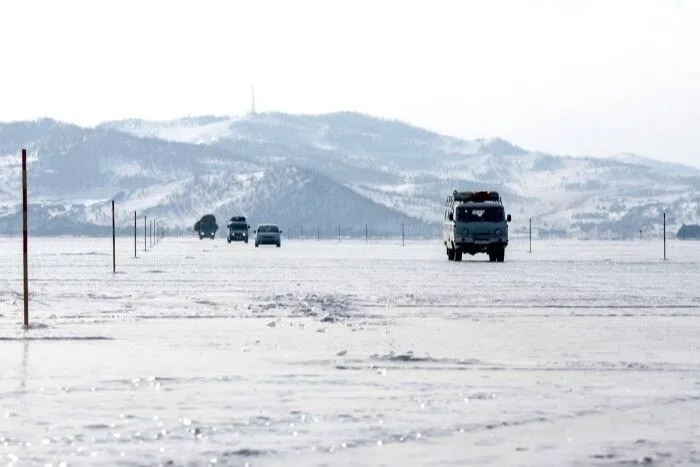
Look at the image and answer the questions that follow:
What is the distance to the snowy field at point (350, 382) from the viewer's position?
8.77 meters

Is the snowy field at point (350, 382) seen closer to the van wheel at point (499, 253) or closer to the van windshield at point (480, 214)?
the van windshield at point (480, 214)

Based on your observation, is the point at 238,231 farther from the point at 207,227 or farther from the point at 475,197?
the point at 475,197

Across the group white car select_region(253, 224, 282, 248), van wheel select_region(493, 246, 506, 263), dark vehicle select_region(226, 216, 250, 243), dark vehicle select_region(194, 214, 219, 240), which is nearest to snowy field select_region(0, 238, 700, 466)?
van wheel select_region(493, 246, 506, 263)

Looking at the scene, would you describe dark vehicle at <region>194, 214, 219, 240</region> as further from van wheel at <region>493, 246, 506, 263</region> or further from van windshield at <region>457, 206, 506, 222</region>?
van windshield at <region>457, 206, 506, 222</region>

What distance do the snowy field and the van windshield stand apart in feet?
101

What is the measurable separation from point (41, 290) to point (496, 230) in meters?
28.4

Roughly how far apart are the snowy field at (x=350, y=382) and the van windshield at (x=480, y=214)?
30635 mm

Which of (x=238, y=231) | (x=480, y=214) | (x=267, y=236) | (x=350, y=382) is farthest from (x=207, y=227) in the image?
(x=350, y=382)

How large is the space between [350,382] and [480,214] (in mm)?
45621

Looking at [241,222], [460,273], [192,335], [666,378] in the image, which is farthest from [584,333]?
[241,222]

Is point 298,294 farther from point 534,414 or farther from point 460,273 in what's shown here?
point 534,414

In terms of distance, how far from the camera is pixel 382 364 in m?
14.1

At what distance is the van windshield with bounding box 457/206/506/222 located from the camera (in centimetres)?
5762

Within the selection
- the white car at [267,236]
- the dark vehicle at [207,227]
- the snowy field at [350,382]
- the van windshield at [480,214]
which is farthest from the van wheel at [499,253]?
the dark vehicle at [207,227]
